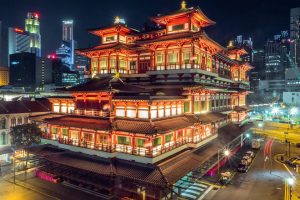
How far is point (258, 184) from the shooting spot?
113 ft

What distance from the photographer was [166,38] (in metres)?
37.0

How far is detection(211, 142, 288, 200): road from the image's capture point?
30.4 m

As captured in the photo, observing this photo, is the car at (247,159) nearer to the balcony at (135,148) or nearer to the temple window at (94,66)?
the balcony at (135,148)

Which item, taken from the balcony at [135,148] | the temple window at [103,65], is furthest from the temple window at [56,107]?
the temple window at [103,65]

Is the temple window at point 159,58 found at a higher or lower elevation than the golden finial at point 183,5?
lower

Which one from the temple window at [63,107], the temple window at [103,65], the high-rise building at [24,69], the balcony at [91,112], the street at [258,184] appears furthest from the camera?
the high-rise building at [24,69]

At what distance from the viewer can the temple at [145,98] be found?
1163 inches

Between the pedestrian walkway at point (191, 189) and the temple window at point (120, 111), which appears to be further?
the temple window at point (120, 111)

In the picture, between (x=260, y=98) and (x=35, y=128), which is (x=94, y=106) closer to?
(x=35, y=128)

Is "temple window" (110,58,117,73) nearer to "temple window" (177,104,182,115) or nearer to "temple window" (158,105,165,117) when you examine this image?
"temple window" (177,104,182,115)

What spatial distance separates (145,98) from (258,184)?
21.3 metres

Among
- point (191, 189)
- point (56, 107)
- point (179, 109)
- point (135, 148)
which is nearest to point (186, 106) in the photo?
point (179, 109)

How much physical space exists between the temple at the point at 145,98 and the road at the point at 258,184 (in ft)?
24.5

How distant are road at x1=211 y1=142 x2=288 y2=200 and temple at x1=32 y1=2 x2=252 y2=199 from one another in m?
7.48
